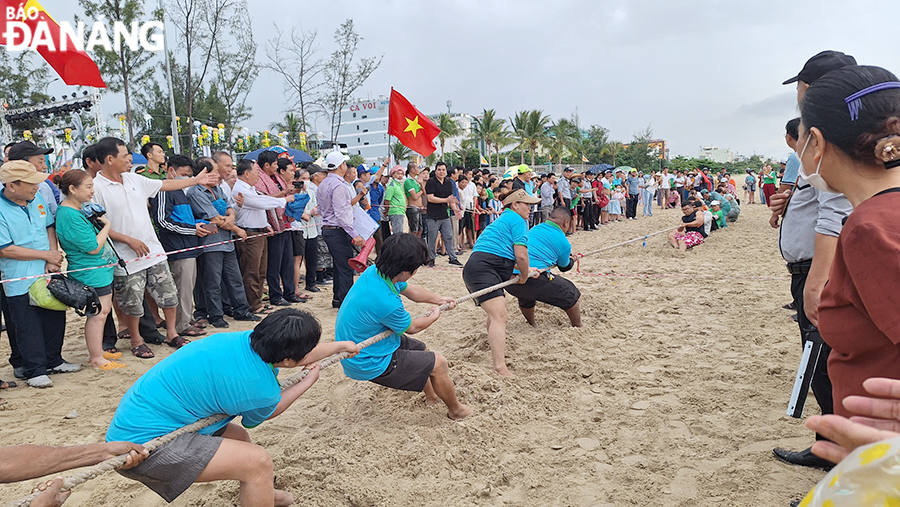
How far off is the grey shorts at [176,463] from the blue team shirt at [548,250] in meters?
3.30

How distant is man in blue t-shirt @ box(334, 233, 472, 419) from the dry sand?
0.39 m

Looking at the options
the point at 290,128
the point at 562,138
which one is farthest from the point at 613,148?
the point at 290,128

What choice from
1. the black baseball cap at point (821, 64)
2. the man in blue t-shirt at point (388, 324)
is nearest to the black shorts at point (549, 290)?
the man in blue t-shirt at point (388, 324)

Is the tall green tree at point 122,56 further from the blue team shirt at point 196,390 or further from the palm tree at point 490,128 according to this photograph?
the palm tree at point 490,128

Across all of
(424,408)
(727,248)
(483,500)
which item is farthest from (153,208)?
(727,248)

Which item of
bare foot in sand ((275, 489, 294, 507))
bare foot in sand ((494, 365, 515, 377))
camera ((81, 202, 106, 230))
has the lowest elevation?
bare foot in sand ((275, 489, 294, 507))

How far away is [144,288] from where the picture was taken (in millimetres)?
4918

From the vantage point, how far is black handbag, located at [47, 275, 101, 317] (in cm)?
419

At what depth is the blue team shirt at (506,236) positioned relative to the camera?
4.72m

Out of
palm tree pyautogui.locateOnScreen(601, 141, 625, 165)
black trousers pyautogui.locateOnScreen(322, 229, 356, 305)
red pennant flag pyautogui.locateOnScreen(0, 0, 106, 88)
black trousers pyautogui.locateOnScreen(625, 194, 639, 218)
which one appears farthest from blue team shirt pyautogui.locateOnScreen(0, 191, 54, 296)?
palm tree pyautogui.locateOnScreen(601, 141, 625, 165)

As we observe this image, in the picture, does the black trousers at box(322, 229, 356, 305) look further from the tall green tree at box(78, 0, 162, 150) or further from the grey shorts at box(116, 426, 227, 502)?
the tall green tree at box(78, 0, 162, 150)

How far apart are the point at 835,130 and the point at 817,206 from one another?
181 centimetres

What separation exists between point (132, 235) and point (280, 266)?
229 centimetres

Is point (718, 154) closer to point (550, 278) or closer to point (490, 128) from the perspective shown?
point (490, 128)
